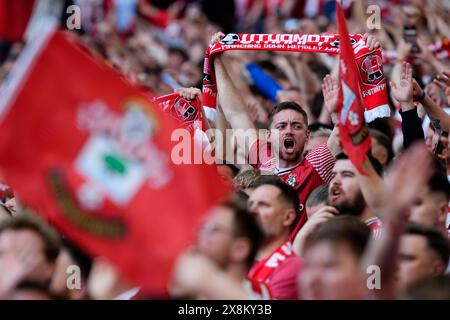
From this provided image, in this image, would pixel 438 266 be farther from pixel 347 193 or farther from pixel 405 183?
pixel 405 183

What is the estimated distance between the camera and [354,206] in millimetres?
5770

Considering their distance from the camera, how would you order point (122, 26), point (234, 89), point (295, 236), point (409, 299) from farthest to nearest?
point (122, 26) < point (234, 89) < point (295, 236) < point (409, 299)

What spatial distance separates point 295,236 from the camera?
241 inches

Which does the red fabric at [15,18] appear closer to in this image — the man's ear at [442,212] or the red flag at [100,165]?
the man's ear at [442,212]

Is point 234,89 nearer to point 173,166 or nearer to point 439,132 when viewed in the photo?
point 439,132

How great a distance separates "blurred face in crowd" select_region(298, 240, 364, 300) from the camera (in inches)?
157

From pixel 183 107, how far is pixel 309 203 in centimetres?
133

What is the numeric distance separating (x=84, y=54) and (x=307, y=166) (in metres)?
3.01

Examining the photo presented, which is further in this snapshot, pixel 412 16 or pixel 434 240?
pixel 412 16

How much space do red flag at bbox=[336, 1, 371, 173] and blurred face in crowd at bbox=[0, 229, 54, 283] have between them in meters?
1.54

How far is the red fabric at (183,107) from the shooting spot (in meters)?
7.06

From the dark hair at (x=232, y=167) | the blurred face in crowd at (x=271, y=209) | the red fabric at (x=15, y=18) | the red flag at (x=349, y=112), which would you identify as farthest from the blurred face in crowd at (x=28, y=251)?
the red fabric at (x=15, y=18)

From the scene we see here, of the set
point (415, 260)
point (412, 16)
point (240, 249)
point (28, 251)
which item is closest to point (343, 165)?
point (415, 260)

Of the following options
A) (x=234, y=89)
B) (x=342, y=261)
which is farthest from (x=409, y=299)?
(x=234, y=89)
